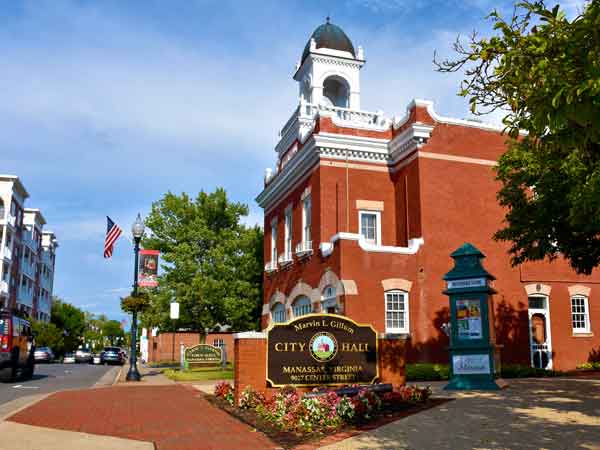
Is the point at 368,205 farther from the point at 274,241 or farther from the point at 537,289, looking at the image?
the point at 274,241

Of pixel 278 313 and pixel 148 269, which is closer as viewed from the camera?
pixel 148 269

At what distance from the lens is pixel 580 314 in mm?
23609

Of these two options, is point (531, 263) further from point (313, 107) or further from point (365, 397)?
→ point (365, 397)

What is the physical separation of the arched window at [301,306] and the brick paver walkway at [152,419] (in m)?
9.17

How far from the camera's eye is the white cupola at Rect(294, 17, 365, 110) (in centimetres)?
2931

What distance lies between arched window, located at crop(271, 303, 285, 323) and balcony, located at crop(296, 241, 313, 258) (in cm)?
391

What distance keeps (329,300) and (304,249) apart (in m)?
3.38

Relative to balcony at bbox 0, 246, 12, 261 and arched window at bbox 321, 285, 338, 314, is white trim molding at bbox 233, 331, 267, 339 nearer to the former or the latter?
arched window at bbox 321, 285, 338, 314

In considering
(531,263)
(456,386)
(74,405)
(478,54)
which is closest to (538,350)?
(531,263)

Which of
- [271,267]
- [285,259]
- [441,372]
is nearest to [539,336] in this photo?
[441,372]

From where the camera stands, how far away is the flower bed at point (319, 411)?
9375mm

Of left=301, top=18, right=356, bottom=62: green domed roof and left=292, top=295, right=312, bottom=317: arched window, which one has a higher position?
left=301, top=18, right=356, bottom=62: green domed roof

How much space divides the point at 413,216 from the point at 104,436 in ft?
52.1

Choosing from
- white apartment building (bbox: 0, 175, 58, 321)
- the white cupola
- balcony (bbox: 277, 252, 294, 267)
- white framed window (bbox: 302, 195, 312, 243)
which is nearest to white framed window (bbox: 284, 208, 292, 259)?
balcony (bbox: 277, 252, 294, 267)
